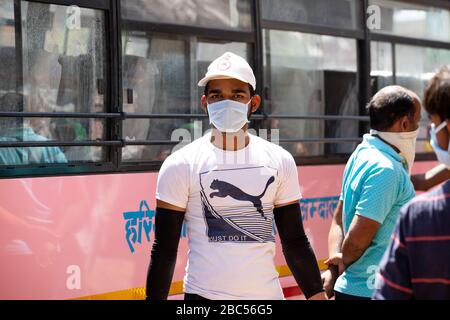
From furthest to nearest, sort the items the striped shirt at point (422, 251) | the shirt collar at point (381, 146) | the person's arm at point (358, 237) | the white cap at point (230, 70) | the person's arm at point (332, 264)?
1. the person's arm at point (332, 264)
2. the shirt collar at point (381, 146)
3. the person's arm at point (358, 237)
4. the white cap at point (230, 70)
5. the striped shirt at point (422, 251)

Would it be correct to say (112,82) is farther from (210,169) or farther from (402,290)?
(402,290)

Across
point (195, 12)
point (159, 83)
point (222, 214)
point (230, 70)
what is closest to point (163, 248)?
point (222, 214)

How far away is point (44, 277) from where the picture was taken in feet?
15.9

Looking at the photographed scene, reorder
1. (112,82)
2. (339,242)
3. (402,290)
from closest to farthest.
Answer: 1. (402,290)
2. (339,242)
3. (112,82)

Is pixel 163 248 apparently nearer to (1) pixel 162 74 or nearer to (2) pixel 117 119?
(2) pixel 117 119

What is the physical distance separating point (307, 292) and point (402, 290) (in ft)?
4.52

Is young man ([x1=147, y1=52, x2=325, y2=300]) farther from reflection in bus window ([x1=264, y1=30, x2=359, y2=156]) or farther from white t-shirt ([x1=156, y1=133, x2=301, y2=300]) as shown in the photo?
reflection in bus window ([x1=264, y1=30, x2=359, y2=156])

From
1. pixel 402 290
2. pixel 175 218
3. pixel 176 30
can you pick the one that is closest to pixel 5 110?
pixel 176 30

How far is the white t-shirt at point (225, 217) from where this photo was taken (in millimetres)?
3270

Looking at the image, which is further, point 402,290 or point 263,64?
point 263,64

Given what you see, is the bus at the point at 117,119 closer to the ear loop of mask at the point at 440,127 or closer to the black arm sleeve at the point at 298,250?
the black arm sleeve at the point at 298,250

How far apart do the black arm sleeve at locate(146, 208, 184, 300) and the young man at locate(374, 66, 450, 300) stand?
1.25 m

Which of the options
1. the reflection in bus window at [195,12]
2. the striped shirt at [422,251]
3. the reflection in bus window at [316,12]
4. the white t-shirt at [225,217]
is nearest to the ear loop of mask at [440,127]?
the striped shirt at [422,251]

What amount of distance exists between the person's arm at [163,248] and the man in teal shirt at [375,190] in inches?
30.9
